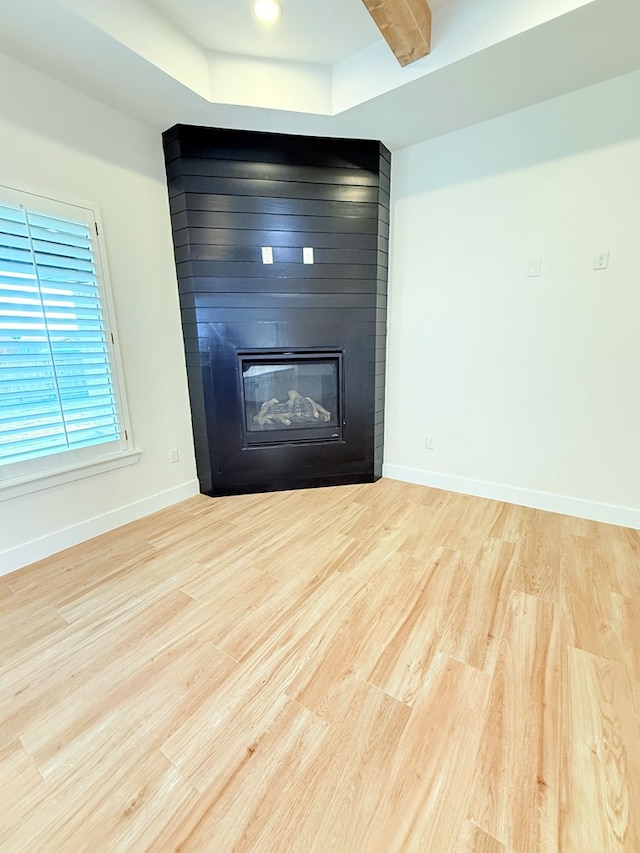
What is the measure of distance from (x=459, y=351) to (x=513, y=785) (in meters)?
2.31

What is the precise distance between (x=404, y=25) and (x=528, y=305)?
1.59 metres

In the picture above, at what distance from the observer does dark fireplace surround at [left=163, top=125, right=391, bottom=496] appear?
7.77 ft

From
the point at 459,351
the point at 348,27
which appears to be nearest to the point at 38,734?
the point at 459,351

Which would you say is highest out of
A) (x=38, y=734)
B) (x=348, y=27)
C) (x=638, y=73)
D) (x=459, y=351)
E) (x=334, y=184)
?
(x=348, y=27)

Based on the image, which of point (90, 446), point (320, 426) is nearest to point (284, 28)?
point (320, 426)

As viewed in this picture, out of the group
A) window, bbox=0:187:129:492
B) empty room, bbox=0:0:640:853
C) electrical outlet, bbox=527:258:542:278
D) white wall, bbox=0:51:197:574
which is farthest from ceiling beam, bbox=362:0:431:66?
window, bbox=0:187:129:492

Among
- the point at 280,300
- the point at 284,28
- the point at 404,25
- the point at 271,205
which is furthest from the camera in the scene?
the point at 280,300

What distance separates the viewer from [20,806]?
0.93 metres

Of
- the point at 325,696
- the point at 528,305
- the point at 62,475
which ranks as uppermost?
the point at 528,305

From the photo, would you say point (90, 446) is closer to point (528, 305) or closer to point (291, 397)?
point (291, 397)

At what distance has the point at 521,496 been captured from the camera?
8.32 ft

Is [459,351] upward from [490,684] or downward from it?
upward

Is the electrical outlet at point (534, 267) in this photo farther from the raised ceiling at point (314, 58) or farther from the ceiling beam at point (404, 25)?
the ceiling beam at point (404, 25)

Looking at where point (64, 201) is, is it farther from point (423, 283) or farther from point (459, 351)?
point (459, 351)
